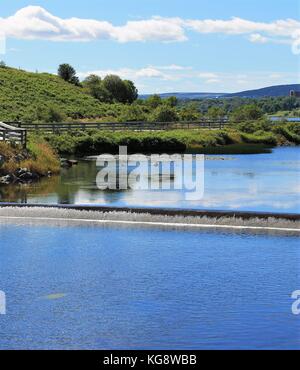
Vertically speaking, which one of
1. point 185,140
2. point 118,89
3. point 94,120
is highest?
point 118,89

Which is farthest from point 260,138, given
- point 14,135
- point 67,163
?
point 14,135

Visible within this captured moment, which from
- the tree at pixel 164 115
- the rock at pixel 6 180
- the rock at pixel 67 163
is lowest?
the rock at pixel 6 180

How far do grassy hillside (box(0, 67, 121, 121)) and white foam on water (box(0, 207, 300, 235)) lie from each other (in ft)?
177

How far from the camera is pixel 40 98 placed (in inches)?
4003

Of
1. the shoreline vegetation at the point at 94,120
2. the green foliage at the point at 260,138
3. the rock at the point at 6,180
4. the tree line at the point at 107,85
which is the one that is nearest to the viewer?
the rock at the point at 6,180

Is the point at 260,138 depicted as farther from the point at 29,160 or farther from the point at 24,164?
the point at 24,164

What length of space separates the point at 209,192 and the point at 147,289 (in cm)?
1798

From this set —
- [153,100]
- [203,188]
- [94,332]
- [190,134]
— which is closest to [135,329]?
[94,332]

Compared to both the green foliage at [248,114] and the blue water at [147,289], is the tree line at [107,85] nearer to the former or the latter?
the green foliage at [248,114]

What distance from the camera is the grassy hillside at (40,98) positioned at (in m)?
91.1

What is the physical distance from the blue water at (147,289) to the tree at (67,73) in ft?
328

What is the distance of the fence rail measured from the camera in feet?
219
